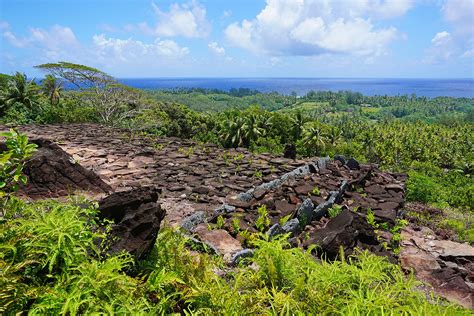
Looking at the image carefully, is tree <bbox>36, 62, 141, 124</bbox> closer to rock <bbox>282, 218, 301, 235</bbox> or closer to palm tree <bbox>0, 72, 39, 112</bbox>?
palm tree <bbox>0, 72, 39, 112</bbox>

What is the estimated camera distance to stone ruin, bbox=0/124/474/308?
623 centimetres

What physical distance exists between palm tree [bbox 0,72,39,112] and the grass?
24758mm

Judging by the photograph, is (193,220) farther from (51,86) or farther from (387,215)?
(51,86)

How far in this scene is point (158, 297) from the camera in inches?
117

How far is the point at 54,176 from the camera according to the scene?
788cm

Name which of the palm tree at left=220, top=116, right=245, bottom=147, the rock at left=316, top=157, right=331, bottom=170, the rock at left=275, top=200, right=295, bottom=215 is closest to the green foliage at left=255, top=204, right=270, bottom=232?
the rock at left=275, top=200, right=295, bottom=215

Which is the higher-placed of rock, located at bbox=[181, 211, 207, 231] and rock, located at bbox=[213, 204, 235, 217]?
rock, located at bbox=[181, 211, 207, 231]

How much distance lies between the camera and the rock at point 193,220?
7.10 metres

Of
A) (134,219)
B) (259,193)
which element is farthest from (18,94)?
(134,219)

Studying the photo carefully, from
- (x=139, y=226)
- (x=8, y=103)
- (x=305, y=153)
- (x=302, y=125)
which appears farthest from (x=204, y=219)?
(x=302, y=125)

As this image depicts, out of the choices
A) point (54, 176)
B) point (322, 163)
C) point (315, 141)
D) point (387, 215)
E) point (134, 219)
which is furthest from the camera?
point (315, 141)

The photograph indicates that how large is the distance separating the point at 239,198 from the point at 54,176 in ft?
15.5

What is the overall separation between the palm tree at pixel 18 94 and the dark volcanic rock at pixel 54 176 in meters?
18.9

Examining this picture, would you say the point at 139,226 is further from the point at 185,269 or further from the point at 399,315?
the point at 399,315
